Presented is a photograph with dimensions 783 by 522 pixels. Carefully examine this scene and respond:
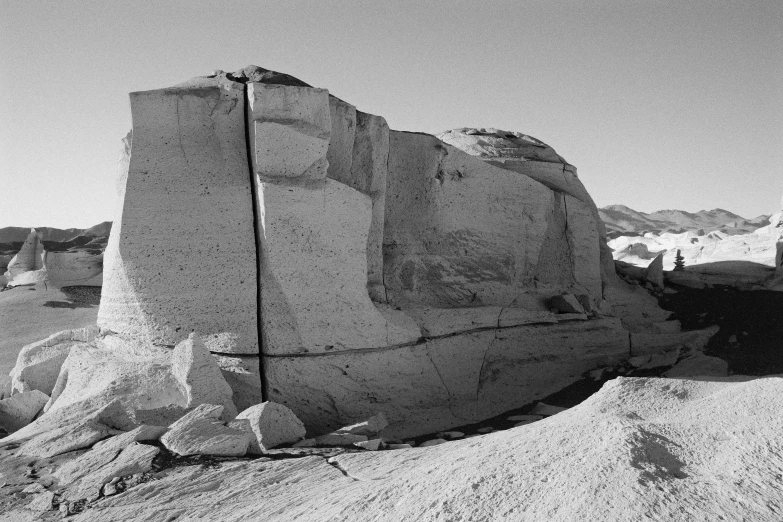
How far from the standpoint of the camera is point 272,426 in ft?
14.2

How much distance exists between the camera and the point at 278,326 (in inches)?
210

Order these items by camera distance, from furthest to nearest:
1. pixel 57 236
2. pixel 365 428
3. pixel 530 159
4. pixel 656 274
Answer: pixel 57 236
pixel 656 274
pixel 530 159
pixel 365 428

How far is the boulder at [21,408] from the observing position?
5445mm

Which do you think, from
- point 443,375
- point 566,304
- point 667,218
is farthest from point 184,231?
point 667,218

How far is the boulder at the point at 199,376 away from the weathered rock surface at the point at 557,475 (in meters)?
0.95

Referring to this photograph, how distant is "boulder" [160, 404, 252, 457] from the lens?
387 centimetres

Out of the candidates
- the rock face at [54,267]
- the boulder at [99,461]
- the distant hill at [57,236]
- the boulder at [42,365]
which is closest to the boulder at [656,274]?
the boulder at [42,365]

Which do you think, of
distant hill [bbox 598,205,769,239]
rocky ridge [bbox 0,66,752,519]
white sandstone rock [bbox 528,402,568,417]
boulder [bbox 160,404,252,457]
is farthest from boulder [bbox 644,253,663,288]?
distant hill [bbox 598,205,769,239]

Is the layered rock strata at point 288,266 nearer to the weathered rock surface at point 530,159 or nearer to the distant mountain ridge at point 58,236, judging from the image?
the weathered rock surface at point 530,159

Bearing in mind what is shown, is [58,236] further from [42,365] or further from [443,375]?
[443,375]

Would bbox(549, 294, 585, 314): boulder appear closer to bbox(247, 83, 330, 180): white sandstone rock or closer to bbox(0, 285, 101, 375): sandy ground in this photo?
bbox(247, 83, 330, 180): white sandstone rock

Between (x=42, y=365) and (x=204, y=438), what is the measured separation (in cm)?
280

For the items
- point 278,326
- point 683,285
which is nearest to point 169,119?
point 278,326

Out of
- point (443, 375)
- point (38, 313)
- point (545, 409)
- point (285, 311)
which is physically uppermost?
point (285, 311)
